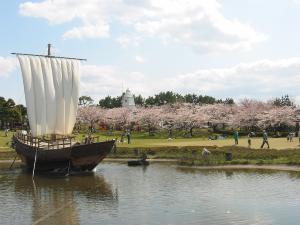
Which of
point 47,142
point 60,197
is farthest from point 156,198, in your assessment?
point 47,142

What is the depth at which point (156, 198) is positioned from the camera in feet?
82.8

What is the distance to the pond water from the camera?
2042 centimetres

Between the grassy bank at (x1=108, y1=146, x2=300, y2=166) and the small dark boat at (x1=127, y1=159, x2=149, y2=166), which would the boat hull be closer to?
the small dark boat at (x1=127, y1=159, x2=149, y2=166)

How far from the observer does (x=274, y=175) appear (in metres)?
33.0

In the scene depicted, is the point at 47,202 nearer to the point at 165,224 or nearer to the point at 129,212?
the point at 129,212

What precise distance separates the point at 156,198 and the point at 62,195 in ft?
19.8

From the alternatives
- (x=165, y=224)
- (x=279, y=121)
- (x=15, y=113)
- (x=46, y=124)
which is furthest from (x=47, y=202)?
(x=15, y=113)

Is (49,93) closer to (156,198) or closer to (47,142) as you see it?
(47,142)

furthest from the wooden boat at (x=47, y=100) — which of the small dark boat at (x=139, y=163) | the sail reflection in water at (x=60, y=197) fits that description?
the sail reflection in water at (x=60, y=197)

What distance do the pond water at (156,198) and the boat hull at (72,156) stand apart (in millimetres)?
1987

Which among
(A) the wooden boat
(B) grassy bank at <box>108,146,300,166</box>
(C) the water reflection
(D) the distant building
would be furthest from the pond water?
(D) the distant building

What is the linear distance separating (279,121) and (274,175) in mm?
54722

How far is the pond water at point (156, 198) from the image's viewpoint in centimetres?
2042

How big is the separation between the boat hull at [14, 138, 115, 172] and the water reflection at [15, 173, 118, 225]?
6.65ft
